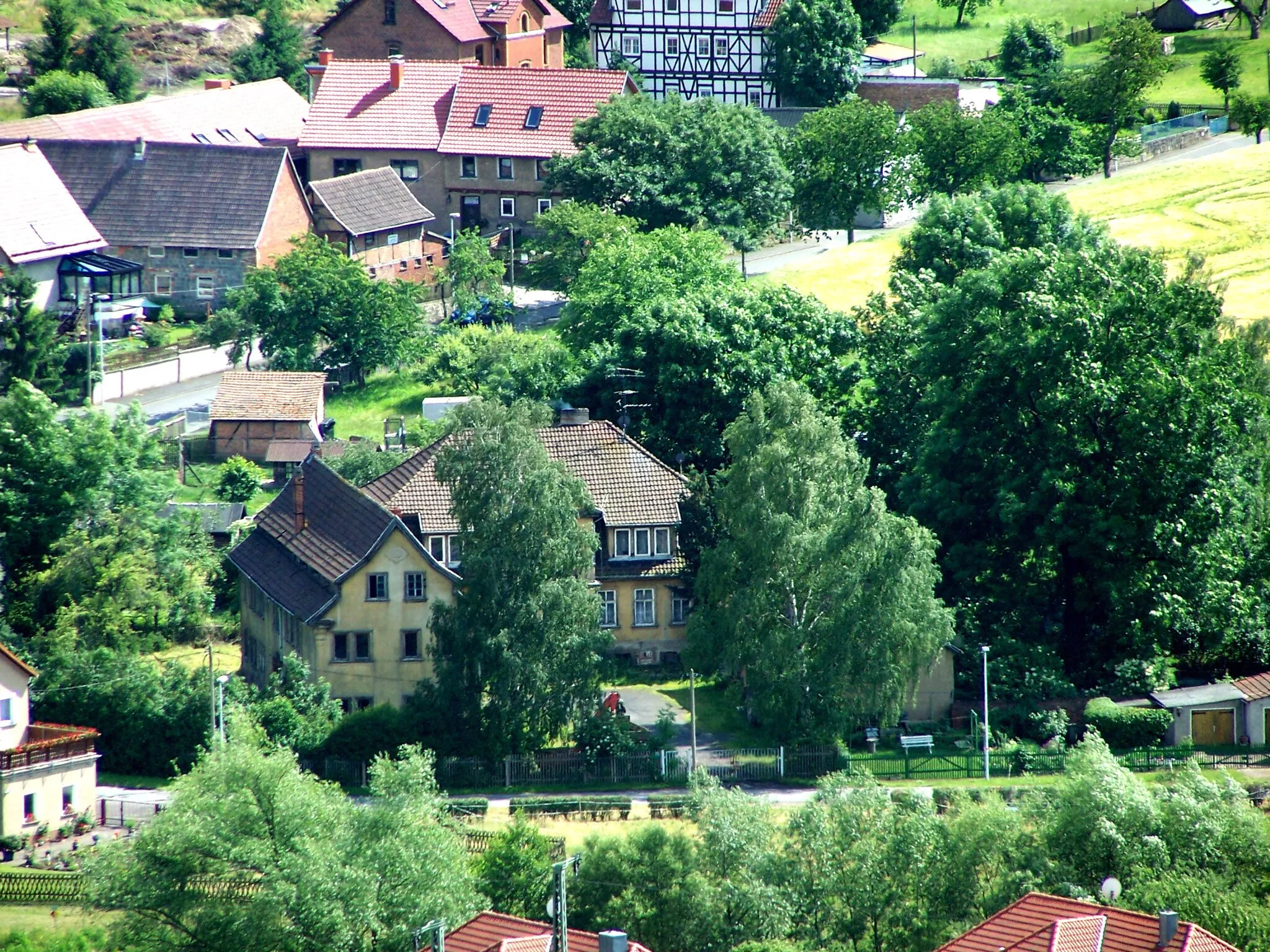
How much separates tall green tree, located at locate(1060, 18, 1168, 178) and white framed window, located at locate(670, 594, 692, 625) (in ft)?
206

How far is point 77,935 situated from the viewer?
5281 centimetres

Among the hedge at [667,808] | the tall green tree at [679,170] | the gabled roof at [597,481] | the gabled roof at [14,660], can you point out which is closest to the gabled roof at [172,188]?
the tall green tree at [679,170]

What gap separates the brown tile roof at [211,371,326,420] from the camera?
284 feet

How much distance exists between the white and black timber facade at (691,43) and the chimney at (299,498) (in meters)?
65.6

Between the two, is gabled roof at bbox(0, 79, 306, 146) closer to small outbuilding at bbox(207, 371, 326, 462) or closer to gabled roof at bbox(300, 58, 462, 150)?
gabled roof at bbox(300, 58, 462, 150)

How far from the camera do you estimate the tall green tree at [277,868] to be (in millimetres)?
49906

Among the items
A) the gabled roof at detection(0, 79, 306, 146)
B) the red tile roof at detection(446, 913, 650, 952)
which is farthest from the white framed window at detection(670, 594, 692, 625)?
the gabled roof at detection(0, 79, 306, 146)

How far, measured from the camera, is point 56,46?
465ft

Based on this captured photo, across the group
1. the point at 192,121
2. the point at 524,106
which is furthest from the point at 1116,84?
the point at 192,121

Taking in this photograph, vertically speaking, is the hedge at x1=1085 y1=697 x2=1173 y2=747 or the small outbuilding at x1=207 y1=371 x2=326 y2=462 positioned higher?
the small outbuilding at x1=207 y1=371 x2=326 y2=462

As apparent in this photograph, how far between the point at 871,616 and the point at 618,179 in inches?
1788

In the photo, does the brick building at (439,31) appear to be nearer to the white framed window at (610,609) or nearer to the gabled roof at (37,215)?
the gabled roof at (37,215)

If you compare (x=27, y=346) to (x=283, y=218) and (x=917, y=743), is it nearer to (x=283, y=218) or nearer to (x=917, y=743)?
(x=283, y=218)

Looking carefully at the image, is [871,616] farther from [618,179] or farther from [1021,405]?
[618,179]
